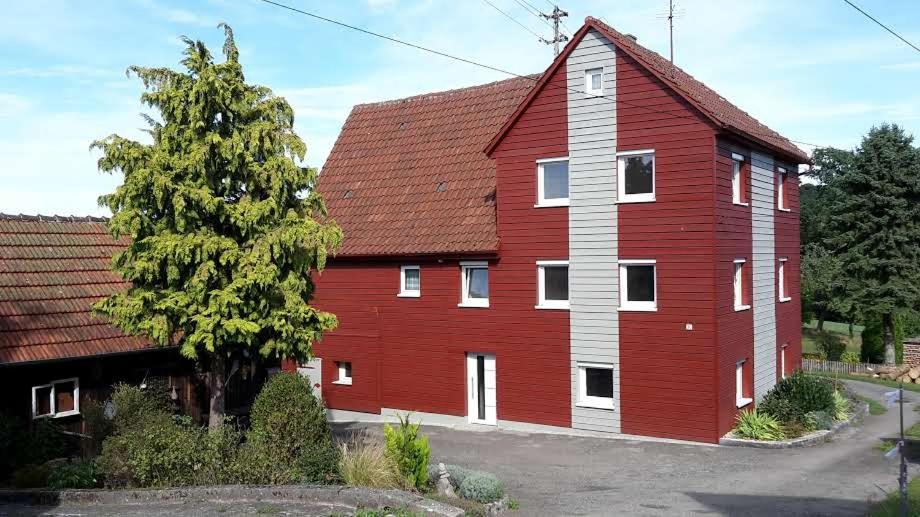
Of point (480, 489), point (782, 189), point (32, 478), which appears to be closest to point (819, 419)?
point (782, 189)

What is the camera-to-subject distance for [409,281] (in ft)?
76.9

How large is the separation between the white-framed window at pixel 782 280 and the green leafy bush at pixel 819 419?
16.5ft

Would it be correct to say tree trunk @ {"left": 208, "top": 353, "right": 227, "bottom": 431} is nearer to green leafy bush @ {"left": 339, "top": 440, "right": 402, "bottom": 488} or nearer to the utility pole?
green leafy bush @ {"left": 339, "top": 440, "right": 402, "bottom": 488}

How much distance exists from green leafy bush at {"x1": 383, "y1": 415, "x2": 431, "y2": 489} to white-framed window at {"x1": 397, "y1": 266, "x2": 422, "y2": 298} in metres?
10.1

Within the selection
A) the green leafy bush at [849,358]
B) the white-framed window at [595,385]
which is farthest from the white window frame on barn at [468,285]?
the green leafy bush at [849,358]

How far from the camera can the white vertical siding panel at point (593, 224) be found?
19656 mm

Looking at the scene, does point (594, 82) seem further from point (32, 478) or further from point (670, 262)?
point (32, 478)

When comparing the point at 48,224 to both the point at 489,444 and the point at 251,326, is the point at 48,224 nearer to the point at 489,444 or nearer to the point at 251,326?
the point at 251,326

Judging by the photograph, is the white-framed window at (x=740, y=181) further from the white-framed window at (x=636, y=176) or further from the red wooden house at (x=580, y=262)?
the white-framed window at (x=636, y=176)

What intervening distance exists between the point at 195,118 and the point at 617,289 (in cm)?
1084

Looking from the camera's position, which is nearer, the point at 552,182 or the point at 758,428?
the point at 758,428

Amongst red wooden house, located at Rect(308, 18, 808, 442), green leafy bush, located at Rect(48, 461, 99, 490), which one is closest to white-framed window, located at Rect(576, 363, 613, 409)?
red wooden house, located at Rect(308, 18, 808, 442)

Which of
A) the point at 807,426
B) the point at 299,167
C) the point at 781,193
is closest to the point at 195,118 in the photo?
the point at 299,167

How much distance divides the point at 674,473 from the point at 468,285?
8.43 meters
